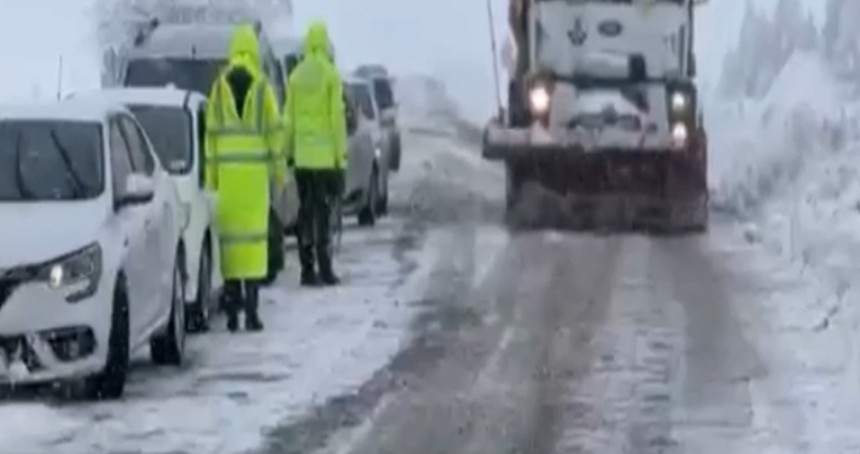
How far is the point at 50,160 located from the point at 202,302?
2.54 m

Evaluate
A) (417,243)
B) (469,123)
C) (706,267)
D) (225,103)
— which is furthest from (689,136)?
(469,123)

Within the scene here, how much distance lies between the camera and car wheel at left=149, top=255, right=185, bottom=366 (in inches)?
634

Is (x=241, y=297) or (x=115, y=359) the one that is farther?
(x=241, y=297)

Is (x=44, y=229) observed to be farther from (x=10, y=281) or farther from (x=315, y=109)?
(x=315, y=109)

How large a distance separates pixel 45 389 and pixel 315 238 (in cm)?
645

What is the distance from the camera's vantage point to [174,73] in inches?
1041

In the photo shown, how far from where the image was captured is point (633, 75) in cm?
2908

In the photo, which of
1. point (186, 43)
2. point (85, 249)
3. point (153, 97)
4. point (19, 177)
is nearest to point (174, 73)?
point (186, 43)

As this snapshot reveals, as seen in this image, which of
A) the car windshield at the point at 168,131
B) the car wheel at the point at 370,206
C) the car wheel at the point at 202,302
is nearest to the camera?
the car wheel at the point at 202,302

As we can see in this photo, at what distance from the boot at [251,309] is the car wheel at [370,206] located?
1047 centimetres

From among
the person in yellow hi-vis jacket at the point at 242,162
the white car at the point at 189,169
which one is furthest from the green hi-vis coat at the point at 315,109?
Result: the person in yellow hi-vis jacket at the point at 242,162

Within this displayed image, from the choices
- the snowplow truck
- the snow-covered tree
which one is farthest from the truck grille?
the snow-covered tree

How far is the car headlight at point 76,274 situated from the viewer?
1398 cm

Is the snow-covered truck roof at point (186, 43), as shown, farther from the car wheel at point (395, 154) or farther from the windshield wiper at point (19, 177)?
the windshield wiper at point (19, 177)
